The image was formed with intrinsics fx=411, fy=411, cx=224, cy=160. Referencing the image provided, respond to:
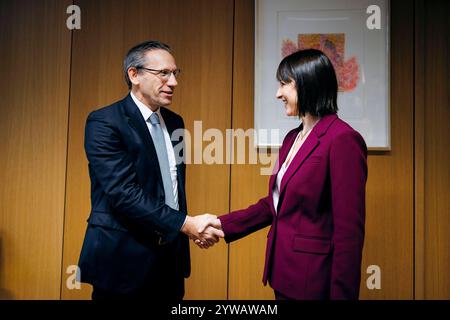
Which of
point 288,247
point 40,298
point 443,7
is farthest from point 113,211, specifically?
point 443,7

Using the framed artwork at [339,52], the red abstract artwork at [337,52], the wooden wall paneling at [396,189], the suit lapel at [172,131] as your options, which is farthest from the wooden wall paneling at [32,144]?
the wooden wall paneling at [396,189]

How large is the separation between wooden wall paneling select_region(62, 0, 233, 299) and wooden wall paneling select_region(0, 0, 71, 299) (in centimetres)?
9

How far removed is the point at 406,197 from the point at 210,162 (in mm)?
1296

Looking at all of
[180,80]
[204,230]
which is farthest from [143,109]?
[180,80]

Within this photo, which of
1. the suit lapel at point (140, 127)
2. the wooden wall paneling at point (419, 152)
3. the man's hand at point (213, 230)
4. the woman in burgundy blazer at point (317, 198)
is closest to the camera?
the woman in burgundy blazer at point (317, 198)

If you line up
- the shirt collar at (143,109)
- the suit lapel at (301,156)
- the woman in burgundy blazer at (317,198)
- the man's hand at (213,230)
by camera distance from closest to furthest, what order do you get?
the woman in burgundy blazer at (317,198), the suit lapel at (301,156), the shirt collar at (143,109), the man's hand at (213,230)

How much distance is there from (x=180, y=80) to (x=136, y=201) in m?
1.21

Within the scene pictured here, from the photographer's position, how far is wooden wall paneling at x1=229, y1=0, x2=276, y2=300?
2734mm

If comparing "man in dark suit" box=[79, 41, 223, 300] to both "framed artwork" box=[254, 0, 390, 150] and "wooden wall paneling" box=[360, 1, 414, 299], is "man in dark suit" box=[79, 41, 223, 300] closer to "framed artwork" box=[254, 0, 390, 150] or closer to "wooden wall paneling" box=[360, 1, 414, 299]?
"framed artwork" box=[254, 0, 390, 150]

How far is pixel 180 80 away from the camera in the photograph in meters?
2.79

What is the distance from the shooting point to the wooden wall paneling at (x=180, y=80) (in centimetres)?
277

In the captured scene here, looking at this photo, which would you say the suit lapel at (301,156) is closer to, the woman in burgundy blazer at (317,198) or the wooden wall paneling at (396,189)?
the woman in burgundy blazer at (317,198)

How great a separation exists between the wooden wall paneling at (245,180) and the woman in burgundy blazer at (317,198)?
0.96m

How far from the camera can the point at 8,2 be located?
2.90 meters
